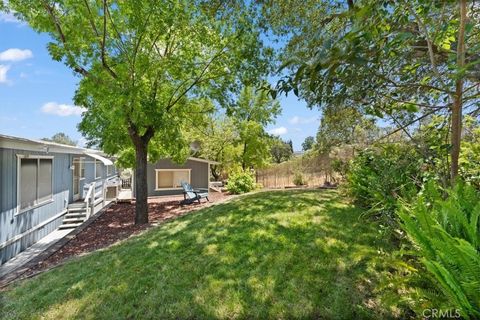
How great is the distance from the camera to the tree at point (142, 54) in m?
7.51

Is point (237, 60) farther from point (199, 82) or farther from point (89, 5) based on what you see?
point (89, 5)

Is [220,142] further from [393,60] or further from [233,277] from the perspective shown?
[393,60]

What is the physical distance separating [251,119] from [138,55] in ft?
47.4

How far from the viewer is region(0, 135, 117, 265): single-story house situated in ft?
23.3

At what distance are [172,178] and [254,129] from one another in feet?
24.4

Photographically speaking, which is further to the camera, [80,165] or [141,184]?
[80,165]

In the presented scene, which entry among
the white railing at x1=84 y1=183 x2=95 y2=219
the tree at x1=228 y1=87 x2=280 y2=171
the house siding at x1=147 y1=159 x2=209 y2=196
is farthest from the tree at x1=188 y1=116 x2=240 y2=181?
the white railing at x1=84 y1=183 x2=95 y2=219

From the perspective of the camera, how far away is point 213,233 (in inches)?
221

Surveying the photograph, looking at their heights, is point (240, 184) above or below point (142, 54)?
below

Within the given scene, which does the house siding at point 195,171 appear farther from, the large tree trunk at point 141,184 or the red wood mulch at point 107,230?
the large tree trunk at point 141,184

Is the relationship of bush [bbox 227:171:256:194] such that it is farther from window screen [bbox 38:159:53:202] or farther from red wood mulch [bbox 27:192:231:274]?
window screen [bbox 38:159:53:202]

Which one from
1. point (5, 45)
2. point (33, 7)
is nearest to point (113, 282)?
point (33, 7)

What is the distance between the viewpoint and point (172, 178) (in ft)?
62.6

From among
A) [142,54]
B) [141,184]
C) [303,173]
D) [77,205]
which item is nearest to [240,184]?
[303,173]
